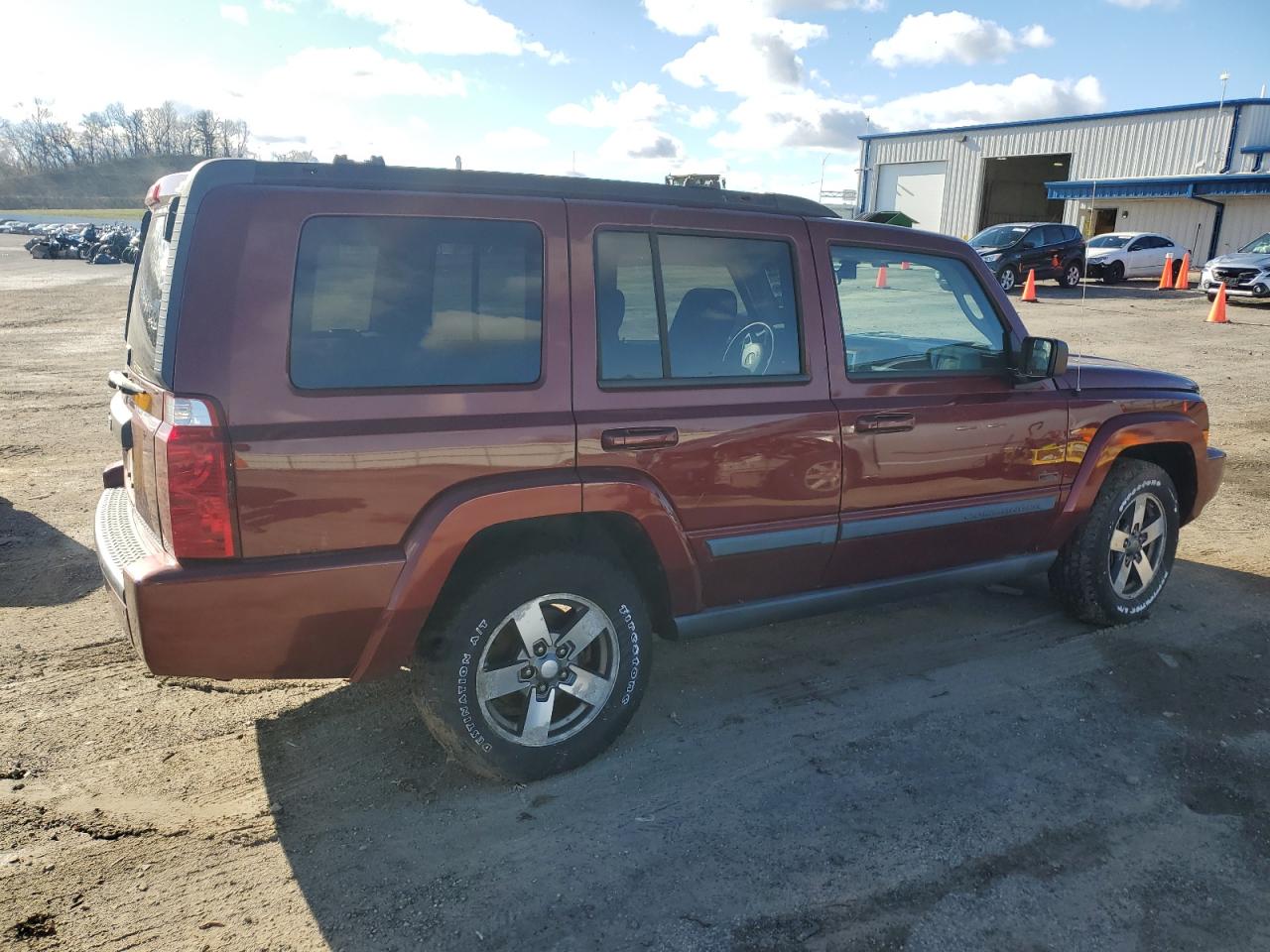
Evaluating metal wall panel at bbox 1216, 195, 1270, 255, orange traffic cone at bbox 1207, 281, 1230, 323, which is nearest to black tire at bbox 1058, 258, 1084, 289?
orange traffic cone at bbox 1207, 281, 1230, 323

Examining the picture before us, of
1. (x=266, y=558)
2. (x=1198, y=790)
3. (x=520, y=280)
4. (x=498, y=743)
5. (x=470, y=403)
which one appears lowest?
(x=1198, y=790)

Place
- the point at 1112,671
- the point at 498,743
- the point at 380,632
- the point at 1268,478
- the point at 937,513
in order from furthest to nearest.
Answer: the point at 1268,478 < the point at 1112,671 < the point at 937,513 < the point at 498,743 < the point at 380,632

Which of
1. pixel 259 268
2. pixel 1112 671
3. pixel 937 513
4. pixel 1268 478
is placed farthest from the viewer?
pixel 1268 478

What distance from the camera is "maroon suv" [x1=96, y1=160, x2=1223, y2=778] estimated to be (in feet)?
8.49

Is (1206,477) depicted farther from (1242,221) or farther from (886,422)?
(1242,221)

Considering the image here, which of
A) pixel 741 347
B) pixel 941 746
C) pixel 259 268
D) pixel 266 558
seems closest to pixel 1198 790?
pixel 941 746

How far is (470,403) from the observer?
9.35 ft

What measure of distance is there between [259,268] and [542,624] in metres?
1.43

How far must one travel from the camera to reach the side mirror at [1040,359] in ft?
12.7

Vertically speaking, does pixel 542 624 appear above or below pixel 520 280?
below

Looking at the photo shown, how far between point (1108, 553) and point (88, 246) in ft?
135

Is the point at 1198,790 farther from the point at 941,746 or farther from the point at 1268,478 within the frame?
the point at 1268,478

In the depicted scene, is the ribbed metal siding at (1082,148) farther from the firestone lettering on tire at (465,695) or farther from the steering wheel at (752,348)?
the firestone lettering on tire at (465,695)

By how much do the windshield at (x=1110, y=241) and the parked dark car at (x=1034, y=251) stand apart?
143 inches
